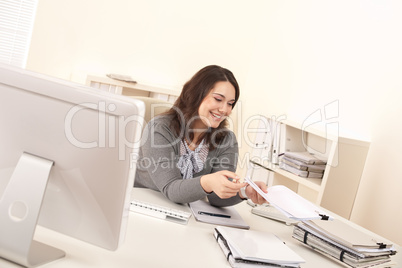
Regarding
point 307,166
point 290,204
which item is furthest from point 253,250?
point 307,166

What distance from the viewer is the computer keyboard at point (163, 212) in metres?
1.73

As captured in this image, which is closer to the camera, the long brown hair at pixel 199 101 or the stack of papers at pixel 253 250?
the stack of papers at pixel 253 250

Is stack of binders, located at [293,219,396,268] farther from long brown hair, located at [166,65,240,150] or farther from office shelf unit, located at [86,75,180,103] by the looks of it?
office shelf unit, located at [86,75,180,103]

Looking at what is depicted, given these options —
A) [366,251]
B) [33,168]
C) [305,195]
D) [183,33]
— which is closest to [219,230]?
[366,251]

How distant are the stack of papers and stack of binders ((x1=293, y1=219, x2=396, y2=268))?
18cm

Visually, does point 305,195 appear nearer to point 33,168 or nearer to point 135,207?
point 135,207

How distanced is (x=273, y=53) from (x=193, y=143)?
2271mm

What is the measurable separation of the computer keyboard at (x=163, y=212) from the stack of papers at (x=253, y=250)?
152mm

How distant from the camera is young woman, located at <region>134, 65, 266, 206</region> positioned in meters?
2.01

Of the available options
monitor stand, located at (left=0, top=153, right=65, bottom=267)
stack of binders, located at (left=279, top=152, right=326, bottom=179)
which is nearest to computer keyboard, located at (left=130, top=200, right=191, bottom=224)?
monitor stand, located at (left=0, top=153, right=65, bottom=267)
